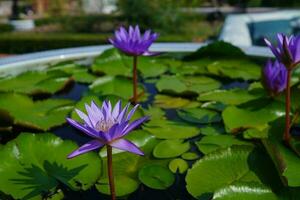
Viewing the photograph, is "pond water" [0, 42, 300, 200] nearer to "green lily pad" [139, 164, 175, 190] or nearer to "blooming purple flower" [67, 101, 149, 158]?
"green lily pad" [139, 164, 175, 190]

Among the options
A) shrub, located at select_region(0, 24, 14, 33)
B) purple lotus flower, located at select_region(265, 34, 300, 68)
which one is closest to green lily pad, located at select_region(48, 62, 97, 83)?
purple lotus flower, located at select_region(265, 34, 300, 68)

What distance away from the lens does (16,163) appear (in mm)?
790

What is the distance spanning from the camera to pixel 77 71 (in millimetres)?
1381

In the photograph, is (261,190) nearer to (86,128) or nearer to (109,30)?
→ (86,128)

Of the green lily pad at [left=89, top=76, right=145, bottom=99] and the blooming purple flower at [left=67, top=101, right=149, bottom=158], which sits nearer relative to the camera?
the blooming purple flower at [left=67, top=101, right=149, bottom=158]

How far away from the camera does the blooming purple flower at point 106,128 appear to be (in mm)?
561

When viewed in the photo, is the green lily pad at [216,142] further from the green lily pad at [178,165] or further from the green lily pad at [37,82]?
the green lily pad at [37,82]

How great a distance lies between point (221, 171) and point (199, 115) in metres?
0.32

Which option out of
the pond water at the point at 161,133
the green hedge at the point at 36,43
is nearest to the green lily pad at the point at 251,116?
the pond water at the point at 161,133

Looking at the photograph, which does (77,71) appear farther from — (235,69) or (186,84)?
(235,69)

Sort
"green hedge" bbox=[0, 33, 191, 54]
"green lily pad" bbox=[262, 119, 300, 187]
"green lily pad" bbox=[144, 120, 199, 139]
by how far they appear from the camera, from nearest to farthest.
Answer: "green lily pad" bbox=[262, 119, 300, 187] < "green lily pad" bbox=[144, 120, 199, 139] < "green hedge" bbox=[0, 33, 191, 54]

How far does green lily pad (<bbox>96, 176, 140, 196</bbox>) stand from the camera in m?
0.72

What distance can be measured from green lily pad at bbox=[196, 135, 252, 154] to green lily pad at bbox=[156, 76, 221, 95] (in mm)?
304

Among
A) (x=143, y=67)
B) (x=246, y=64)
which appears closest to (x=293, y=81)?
(x=246, y=64)
